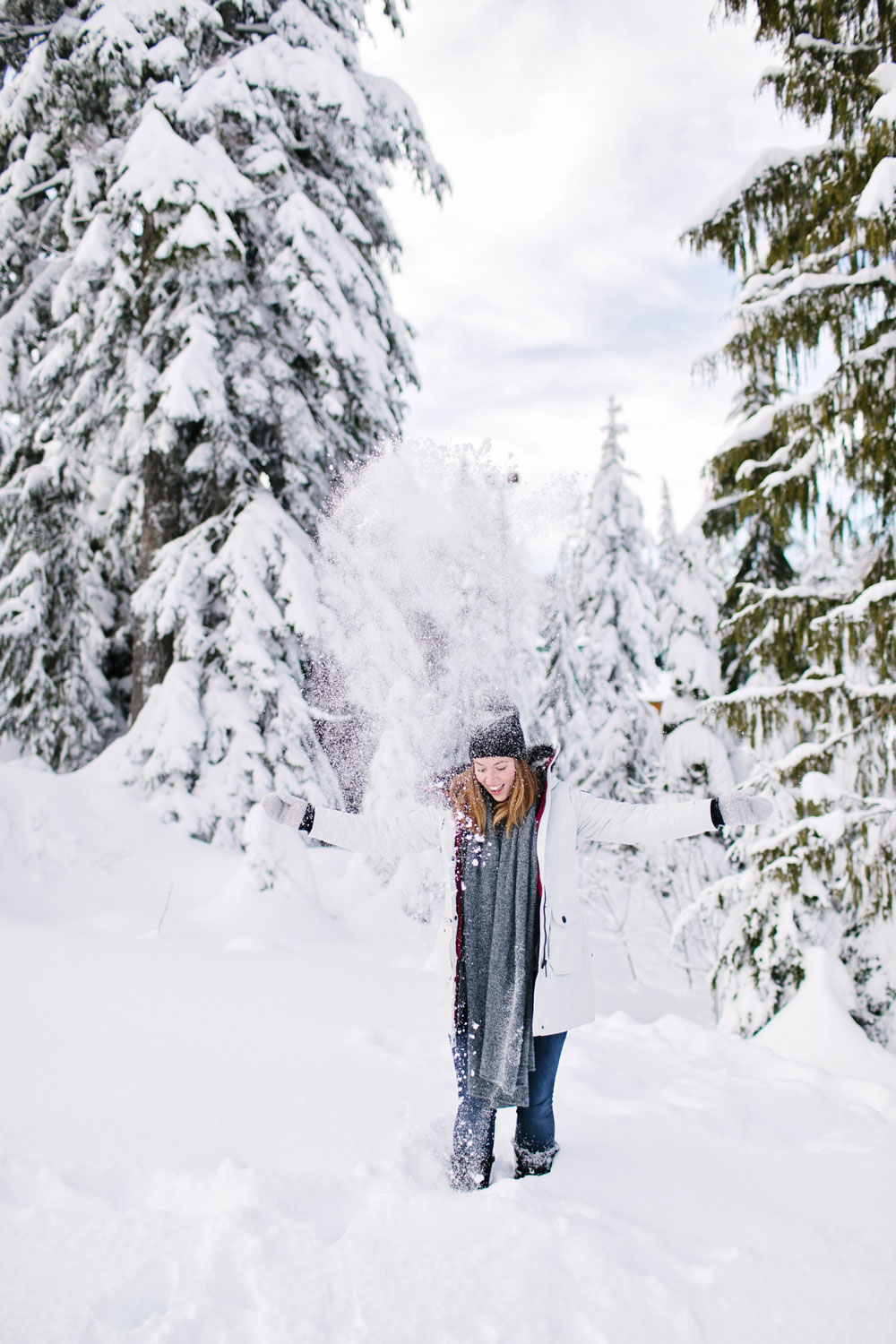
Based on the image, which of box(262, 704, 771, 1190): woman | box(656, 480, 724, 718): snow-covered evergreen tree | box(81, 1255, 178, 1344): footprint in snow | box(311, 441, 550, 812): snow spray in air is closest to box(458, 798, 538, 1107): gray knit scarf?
box(262, 704, 771, 1190): woman

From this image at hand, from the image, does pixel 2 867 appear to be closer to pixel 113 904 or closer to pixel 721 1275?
pixel 113 904

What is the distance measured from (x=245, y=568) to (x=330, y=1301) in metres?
6.81

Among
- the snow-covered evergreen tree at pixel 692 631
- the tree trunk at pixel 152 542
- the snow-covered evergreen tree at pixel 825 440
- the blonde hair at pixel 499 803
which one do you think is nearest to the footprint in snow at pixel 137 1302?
the blonde hair at pixel 499 803

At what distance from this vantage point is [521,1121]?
9.41 feet

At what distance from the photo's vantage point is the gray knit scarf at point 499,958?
273 cm

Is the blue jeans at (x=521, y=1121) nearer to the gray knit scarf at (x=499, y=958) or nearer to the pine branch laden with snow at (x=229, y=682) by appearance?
the gray knit scarf at (x=499, y=958)

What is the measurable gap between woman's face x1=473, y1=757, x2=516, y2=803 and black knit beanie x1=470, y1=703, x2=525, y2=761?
23mm

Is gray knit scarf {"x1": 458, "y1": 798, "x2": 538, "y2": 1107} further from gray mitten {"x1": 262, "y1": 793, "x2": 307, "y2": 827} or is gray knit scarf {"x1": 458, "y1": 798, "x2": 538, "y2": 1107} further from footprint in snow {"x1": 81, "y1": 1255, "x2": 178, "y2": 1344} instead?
footprint in snow {"x1": 81, "y1": 1255, "x2": 178, "y2": 1344}

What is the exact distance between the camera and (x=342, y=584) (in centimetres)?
883

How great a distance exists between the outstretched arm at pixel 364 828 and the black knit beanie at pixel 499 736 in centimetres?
35

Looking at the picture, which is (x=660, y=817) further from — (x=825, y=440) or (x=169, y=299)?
(x=169, y=299)

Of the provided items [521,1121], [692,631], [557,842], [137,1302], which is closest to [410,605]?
[692,631]

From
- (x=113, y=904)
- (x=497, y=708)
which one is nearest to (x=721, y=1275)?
(x=497, y=708)

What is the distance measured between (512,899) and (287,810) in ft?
2.83
